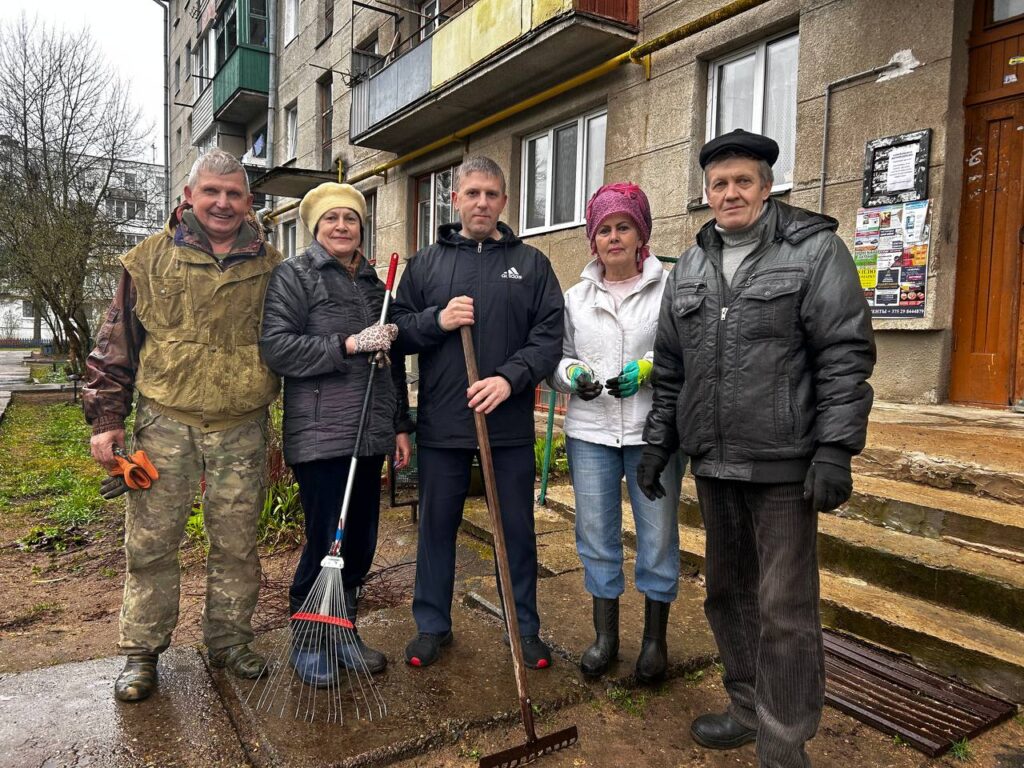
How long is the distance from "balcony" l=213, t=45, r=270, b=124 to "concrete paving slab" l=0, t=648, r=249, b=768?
16600 mm

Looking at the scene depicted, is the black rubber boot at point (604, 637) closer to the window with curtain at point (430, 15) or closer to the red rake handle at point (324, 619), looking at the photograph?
the red rake handle at point (324, 619)

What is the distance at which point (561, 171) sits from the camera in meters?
9.17

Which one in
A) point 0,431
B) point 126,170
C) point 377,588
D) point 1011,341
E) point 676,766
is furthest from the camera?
point 126,170

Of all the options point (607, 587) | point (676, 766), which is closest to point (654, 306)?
point (607, 587)

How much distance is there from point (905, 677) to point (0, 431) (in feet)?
34.5

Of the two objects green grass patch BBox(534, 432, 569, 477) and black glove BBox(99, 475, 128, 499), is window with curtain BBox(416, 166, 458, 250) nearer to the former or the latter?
green grass patch BBox(534, 432, 569, 477)

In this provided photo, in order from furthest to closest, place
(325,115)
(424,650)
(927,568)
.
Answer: (325,115)
(927,568)
(424,650)

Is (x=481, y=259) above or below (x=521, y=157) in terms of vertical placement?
below

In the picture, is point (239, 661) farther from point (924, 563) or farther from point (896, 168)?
point (896, 168)

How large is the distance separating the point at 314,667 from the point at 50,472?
5.94 metres

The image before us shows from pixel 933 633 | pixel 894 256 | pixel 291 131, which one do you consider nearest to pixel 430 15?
pixel 291 131

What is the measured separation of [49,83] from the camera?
47.4ft

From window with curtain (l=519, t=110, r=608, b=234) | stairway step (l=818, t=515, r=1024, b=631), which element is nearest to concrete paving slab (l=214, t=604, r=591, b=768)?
stairway step (l=818, t=515, r=1024, b=631)

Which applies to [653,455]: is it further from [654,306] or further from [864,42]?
[864,42]
